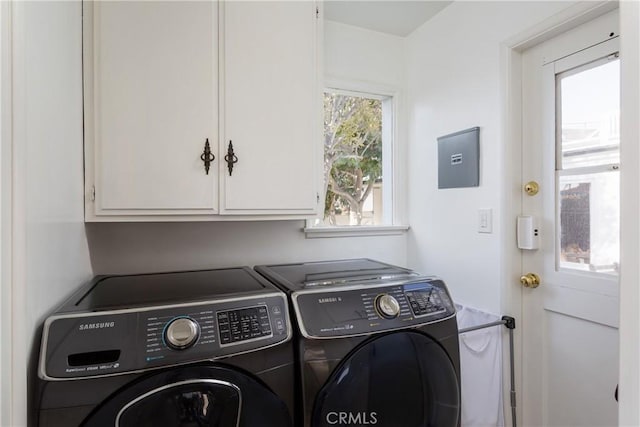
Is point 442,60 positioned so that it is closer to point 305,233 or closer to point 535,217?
point 535,217

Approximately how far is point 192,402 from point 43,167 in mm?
686

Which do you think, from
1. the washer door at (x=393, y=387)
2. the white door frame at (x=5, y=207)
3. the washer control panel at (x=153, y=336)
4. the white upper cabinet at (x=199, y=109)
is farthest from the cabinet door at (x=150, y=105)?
the washer door at (x=393, y=387)

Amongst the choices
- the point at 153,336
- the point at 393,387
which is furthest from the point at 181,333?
the point at 393,387

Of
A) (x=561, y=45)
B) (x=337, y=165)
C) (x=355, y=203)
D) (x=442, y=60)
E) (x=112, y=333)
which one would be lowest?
(x=112, y=333)

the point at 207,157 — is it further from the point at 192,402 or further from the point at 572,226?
the point at 572,226

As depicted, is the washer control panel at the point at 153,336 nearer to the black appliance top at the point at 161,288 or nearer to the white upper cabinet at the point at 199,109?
the black appliance top at the point at 161,288

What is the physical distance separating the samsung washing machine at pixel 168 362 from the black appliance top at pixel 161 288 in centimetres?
1

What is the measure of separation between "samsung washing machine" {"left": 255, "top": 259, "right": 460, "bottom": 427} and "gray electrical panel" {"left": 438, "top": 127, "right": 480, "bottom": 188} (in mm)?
789

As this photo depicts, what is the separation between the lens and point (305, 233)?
1.97 m

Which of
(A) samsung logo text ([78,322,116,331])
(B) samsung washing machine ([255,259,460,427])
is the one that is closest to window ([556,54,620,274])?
(B) samsung washing machine ([255,259,460,427])

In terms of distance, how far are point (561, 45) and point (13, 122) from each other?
1899mm

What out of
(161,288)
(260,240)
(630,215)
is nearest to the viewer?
(630,215)

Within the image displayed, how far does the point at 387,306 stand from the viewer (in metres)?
1.13

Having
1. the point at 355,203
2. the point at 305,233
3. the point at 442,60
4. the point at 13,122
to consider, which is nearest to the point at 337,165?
the point at 355,203
